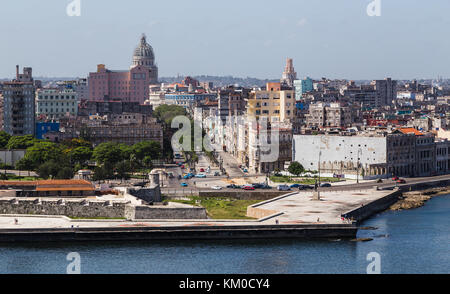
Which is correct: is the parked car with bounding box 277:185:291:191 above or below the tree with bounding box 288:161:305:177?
below

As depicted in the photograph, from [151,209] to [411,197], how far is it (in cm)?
1940

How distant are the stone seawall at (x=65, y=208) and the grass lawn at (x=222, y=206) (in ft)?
15.5

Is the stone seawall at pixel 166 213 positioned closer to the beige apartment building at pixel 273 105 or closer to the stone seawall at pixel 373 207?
the stone seawall at pixel 373 207

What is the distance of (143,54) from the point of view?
19412cm

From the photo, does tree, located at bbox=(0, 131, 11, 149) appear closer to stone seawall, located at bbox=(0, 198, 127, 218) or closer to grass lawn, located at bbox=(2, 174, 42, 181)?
grass lawn, located at bbox=(2, 174, 42, 181)

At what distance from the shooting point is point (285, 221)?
43.6m

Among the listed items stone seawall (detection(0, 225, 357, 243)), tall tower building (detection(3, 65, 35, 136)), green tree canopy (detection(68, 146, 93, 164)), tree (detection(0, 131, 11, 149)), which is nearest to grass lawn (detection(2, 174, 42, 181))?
green tree canopy (detection(68, 146, 93, 164))

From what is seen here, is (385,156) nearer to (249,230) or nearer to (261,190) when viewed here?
(261,190)

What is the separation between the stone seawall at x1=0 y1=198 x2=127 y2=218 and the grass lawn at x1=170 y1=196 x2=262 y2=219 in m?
4.74

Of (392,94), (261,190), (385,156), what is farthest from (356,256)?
(392,94)

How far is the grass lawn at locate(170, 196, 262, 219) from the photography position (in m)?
46.7

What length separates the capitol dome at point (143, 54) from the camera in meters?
193

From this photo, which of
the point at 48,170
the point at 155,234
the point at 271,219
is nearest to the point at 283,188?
the point at 271,219

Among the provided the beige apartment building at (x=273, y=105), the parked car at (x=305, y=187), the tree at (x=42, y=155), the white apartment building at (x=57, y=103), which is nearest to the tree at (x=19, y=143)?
the tree at (x=42, y=155)
